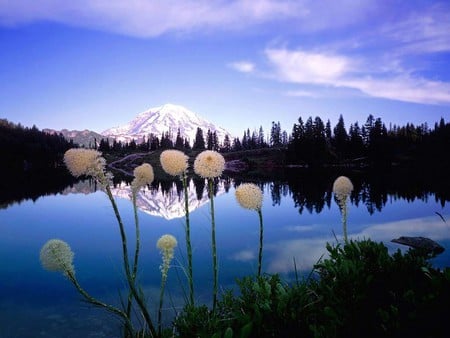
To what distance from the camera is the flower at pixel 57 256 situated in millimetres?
3979

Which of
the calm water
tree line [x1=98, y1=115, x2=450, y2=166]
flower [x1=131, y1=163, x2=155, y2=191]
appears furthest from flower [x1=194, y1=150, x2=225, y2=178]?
tree line [x1=98, y1=115, x2=450, y2=166]

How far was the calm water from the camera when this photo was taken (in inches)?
460

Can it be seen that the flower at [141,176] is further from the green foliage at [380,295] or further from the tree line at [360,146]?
the tree line at [360,146]

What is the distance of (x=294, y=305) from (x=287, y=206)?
34793 millimetres

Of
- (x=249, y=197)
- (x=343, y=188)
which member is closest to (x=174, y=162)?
(x=249, y=197)

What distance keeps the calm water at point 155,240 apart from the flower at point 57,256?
1.04 meters

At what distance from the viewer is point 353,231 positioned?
25734 mm

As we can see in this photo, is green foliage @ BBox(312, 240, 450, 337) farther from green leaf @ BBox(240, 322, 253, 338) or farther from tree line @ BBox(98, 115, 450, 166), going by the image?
tree line @ BBox(98, 115, 450, 166)

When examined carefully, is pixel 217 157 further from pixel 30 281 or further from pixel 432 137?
pixel 432 137

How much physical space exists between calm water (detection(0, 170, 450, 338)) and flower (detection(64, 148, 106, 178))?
6.03ft

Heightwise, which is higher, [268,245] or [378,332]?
[378,332]

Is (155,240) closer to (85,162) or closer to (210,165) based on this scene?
(210,165)

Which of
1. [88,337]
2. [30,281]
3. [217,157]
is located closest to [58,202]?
[30,281]

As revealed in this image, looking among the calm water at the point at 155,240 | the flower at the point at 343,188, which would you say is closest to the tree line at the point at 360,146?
the calm water at the point at 155,240
